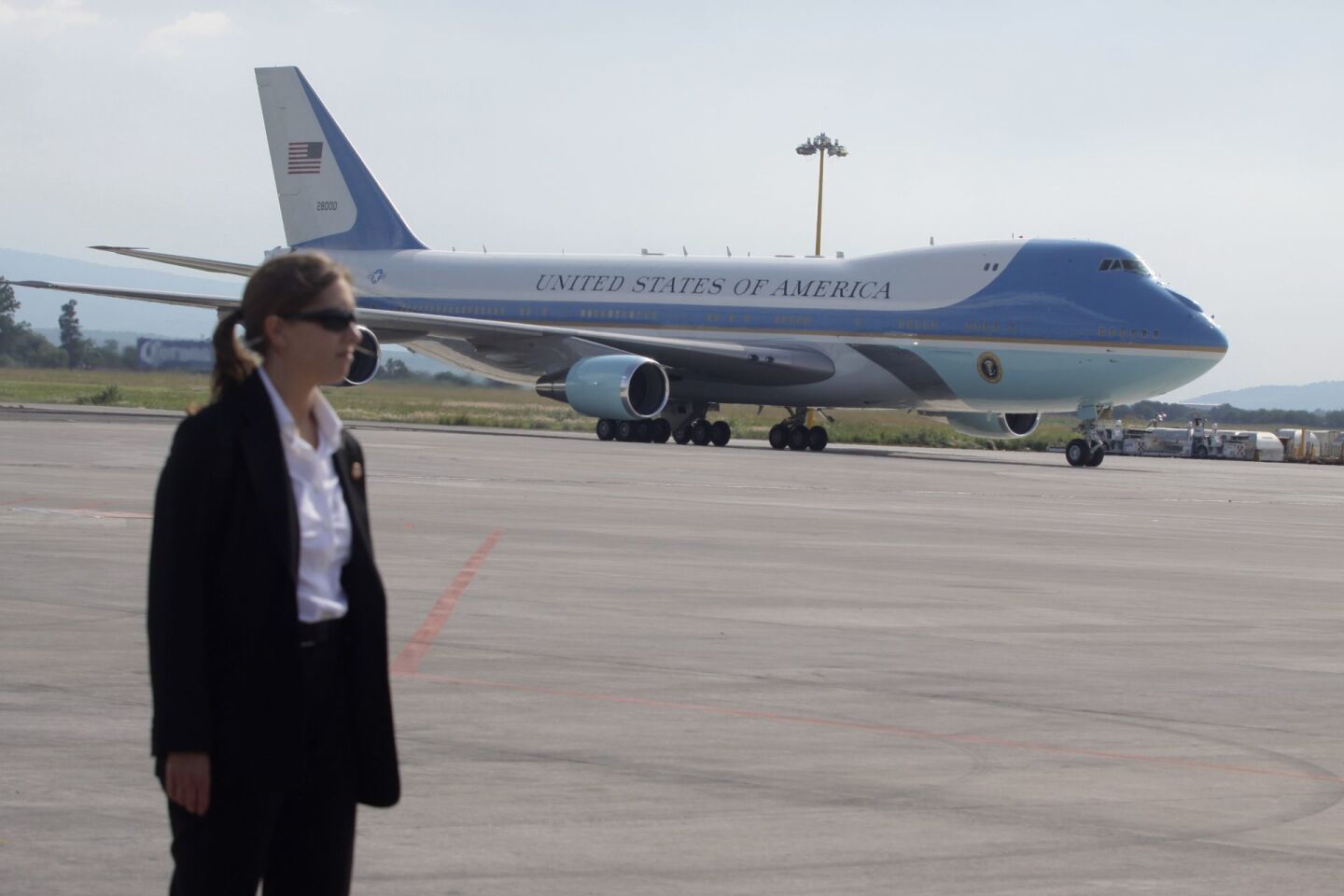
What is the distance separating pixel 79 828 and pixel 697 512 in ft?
44.3

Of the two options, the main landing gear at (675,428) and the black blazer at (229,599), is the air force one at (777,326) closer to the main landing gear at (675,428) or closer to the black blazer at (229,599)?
the main landing gear at (675,428)

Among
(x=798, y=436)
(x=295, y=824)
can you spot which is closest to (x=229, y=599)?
(x=295, y=824)

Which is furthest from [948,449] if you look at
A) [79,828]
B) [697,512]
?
[79,828]

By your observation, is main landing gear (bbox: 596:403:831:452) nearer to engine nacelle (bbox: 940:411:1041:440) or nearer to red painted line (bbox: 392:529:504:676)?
engine nacelle (bbox: 940:411:1041:440)

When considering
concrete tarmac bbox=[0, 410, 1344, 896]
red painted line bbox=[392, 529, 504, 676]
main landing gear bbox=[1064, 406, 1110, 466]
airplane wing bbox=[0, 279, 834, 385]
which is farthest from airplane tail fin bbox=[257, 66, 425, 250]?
red painted line bbox=[392, 529, 504, 676]

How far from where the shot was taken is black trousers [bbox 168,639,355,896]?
3.64m

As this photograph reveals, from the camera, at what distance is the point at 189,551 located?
364 centimetres

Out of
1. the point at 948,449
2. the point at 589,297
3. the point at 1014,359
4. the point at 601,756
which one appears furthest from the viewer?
the point at 948,449

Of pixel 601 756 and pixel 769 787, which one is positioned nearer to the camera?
pixel 769 787

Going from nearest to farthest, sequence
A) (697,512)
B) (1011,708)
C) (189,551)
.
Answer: (189,551) → (1011,708) → (697,512)

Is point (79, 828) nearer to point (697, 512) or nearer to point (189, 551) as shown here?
point (189, 551)

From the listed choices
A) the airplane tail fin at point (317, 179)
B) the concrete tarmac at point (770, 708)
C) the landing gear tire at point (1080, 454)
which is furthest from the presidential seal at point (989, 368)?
the concrete tarmac at point (770, 708)

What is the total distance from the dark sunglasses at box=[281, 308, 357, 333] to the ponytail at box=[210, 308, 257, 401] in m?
0.12

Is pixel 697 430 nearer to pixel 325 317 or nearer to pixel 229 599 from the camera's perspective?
pixel 325 317
